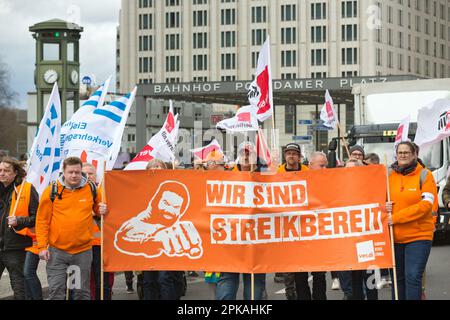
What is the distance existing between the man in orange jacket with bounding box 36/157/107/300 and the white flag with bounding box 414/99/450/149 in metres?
4.30

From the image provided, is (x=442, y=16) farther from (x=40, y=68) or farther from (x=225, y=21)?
(x=40, y=68)

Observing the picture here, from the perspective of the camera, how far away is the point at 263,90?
1144 centimetres

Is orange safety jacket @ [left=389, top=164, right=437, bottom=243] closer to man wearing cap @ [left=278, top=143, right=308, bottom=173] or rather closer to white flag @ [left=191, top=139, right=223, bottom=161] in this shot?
man wearing cap @ [left=278, top=143, right=308, bottom=173]

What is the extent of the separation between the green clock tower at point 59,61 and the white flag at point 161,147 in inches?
765

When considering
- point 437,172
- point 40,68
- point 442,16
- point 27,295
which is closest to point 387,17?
point 442,16

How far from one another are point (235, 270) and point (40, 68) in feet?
102

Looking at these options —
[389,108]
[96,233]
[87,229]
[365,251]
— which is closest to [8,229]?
[96,233]

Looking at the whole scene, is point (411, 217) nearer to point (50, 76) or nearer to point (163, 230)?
point (163, 230)

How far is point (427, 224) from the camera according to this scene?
9.12 metres

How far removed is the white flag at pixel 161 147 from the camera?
15.7 m

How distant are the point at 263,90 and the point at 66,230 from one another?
131 inches

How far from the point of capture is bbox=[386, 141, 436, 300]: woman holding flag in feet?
29.5

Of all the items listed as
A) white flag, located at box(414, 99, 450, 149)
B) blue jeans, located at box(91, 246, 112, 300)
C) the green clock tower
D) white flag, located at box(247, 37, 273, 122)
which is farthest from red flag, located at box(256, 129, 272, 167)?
the green clock tower

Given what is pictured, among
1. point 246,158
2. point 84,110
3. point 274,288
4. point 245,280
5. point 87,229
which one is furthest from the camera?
point 274,288
